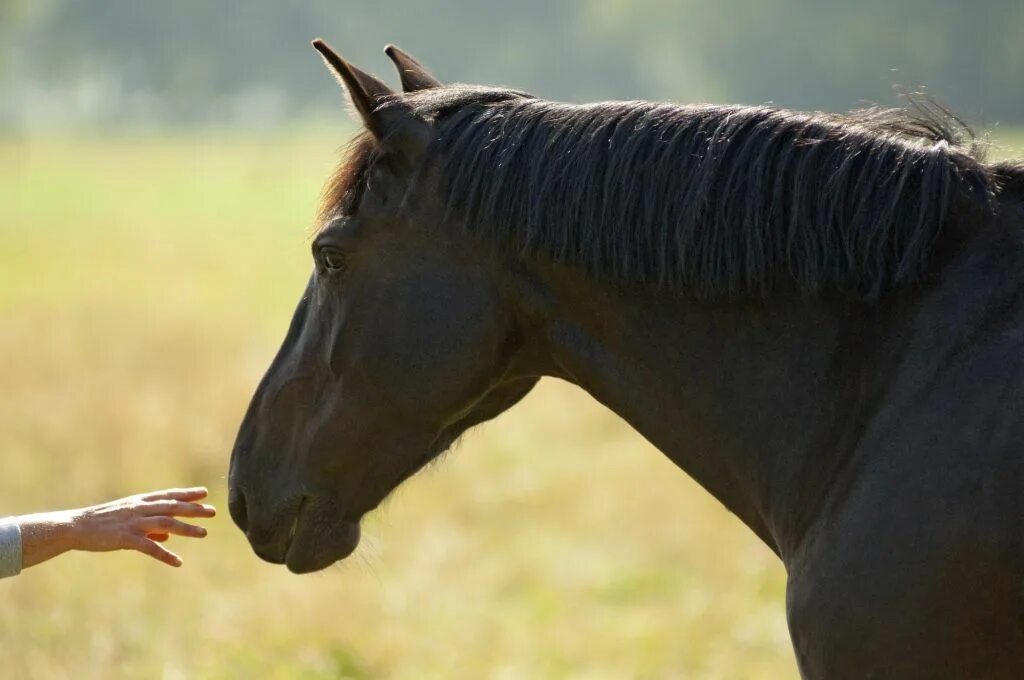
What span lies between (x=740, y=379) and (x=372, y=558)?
1.41 meters

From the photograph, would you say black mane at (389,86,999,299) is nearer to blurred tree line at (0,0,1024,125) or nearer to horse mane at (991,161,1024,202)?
horse mane at (991,161,1024,202)

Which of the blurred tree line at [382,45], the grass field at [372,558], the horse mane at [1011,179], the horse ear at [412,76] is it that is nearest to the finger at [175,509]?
the grass field at [372,558]

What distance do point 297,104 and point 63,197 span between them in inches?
2464

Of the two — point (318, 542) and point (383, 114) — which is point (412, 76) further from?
point (318, 542)

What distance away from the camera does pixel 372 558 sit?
11.4ft

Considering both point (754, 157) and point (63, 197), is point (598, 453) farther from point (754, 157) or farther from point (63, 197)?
point (63, 197)

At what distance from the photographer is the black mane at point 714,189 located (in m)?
2.43

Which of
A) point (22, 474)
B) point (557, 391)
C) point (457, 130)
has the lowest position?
point (557, 391)

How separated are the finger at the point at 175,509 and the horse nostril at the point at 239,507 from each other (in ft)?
0.17

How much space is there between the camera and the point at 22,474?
9312mm

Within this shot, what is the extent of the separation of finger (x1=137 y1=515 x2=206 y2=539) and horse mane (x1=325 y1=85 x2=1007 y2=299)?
1.14 meters

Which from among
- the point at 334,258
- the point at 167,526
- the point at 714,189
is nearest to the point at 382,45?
the point at 167,526

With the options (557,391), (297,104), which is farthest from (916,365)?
(297,104)

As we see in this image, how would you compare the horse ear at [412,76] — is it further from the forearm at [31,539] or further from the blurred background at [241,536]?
the forearm at [31,539]
